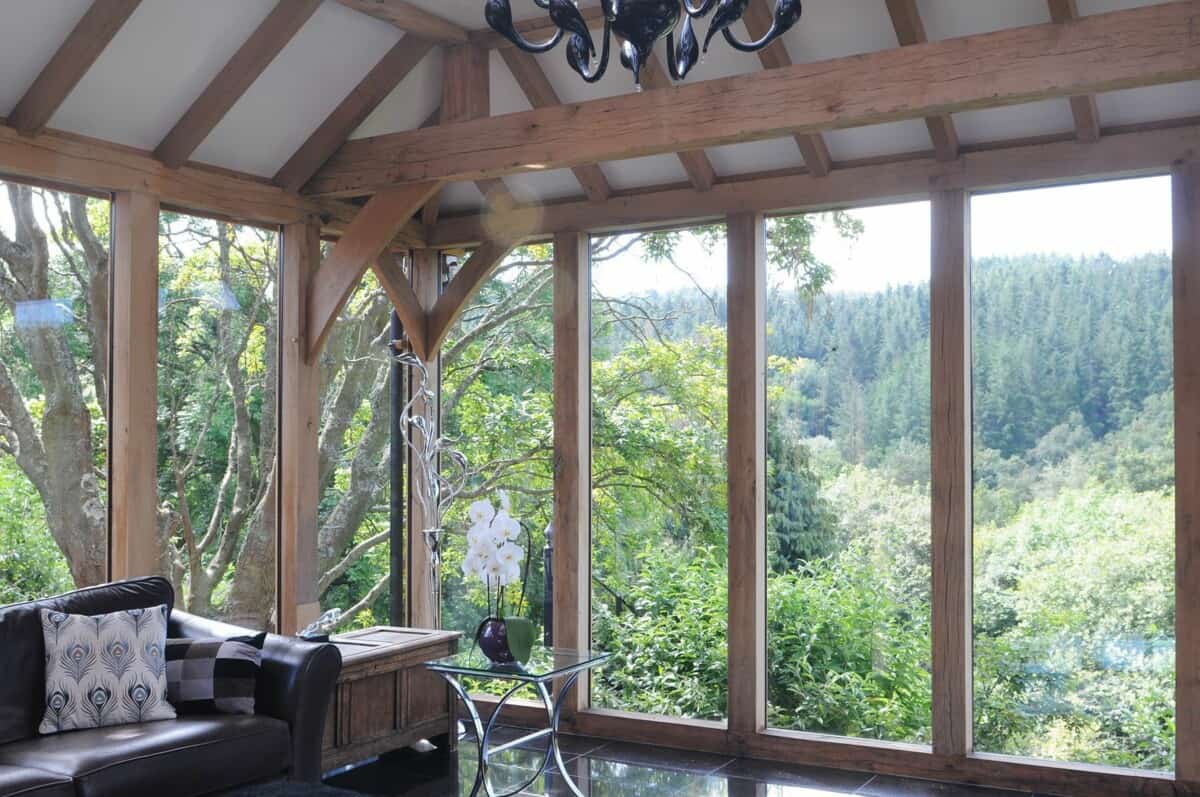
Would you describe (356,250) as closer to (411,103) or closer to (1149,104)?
(411,103)

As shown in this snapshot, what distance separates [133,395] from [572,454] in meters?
2.15

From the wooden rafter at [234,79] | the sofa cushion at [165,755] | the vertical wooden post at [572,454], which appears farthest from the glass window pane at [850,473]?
the sofa cushion at [165,755]

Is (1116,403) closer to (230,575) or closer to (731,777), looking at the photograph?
A: (731,777)

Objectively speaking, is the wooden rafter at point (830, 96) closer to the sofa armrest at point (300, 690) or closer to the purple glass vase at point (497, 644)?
the purple glass vase at point (497, 644)

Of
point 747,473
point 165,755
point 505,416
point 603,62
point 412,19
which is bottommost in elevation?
point 165,755

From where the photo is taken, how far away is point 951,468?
200 inches

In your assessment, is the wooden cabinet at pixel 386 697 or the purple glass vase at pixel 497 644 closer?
the purple glass vase at pixel 497 644

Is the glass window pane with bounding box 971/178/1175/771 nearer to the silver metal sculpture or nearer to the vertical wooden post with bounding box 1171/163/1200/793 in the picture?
the vertical wooden post with bounding box 1171/163/1200/793

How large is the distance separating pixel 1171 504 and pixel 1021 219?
4.39 ft

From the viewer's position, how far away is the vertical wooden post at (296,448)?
5555 millimetres

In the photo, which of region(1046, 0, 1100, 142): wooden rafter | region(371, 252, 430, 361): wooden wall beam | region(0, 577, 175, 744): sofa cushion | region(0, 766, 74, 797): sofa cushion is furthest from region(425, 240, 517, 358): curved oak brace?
region(0, 766, 74, 797): sofa cushion

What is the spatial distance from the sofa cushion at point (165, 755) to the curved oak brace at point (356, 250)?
208 cm

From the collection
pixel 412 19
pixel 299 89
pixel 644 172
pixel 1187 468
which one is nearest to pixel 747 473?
pixel 644 172

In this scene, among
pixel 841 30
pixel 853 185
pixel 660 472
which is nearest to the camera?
pixel 841 30
